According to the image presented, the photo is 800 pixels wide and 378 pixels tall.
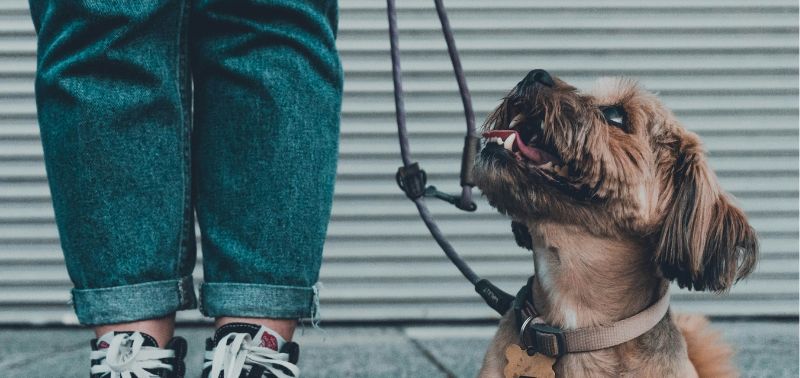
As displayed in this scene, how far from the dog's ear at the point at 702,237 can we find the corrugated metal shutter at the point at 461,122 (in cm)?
176

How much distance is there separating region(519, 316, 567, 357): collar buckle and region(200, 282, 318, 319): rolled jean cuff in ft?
1.52

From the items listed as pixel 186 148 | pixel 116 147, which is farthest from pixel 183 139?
pixel 116 147

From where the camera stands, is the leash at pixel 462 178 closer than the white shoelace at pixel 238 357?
No

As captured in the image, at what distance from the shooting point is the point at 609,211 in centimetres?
162

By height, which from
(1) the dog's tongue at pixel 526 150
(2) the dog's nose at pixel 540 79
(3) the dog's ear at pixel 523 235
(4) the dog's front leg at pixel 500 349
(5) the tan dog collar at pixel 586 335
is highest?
(2) the dog's nose at pixel 540 79

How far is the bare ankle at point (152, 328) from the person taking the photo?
5.16 ft

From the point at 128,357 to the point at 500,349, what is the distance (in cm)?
76

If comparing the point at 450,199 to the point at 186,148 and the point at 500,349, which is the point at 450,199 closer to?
the point at 500,349

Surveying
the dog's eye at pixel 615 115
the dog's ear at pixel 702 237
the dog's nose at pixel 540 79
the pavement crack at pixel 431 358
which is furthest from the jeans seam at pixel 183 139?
the pavement crack at pixel 431 358

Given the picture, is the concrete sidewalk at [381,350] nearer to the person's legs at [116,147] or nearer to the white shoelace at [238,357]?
the white shoelace at [238,357]

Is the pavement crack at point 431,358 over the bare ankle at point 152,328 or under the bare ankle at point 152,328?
under

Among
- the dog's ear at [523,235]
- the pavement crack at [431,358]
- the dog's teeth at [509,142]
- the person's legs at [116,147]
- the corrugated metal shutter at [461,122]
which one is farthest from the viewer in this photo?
the corrugated metal shutter at [461,122]

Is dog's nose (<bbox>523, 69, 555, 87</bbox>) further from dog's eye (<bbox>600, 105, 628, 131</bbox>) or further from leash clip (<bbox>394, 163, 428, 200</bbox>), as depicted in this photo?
leash clip (<bbox>394, 163, 428, 200</bbox>)

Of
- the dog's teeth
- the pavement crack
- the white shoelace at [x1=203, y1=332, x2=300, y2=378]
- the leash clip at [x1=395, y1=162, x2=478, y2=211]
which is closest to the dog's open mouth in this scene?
the dog's teeth
